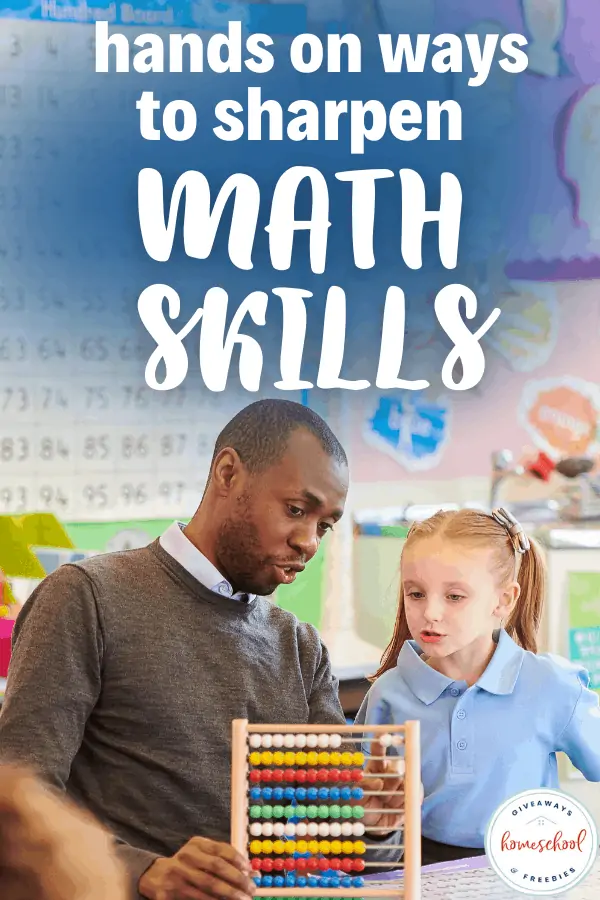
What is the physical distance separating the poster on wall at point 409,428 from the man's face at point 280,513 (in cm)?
27

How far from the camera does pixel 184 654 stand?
157 cm

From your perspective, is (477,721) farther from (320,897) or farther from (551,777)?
(320,897)

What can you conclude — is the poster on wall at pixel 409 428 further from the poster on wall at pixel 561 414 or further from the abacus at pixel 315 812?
the abacus at pixel 315 812

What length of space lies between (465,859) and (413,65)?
44.0 inches

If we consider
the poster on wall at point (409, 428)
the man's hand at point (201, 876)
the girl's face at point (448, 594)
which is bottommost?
the man's hand at point (201, 876)

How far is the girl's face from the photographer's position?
1697mm

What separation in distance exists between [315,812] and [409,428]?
64cm

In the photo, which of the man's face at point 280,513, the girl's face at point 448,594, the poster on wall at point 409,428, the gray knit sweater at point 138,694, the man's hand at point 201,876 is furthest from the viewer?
the poster on wall at point 409,428

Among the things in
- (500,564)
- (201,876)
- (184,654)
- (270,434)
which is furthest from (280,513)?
(201,876)

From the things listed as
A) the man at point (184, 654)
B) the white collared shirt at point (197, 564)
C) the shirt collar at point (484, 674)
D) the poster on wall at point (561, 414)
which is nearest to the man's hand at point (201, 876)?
the man at point (184, 654)

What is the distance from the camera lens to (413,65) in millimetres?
1814

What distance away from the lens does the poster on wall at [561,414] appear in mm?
1885

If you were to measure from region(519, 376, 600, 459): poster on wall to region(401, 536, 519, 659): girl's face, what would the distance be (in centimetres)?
26

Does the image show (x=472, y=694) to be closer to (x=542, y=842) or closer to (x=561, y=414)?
(x=542, y=842)
